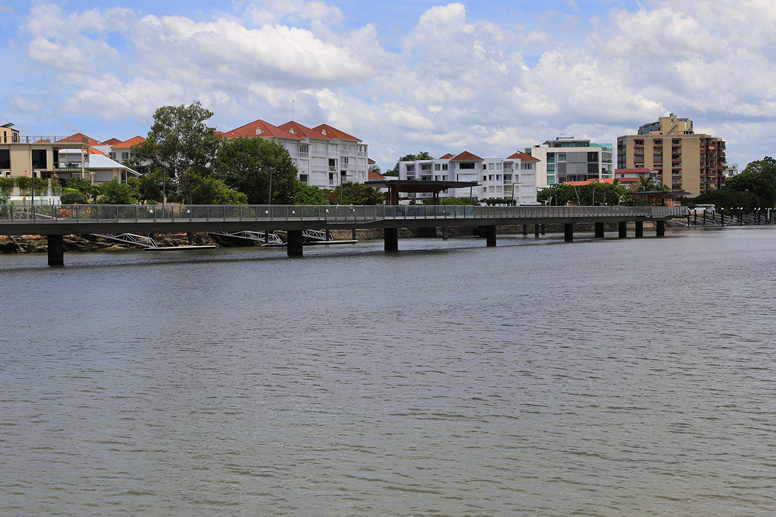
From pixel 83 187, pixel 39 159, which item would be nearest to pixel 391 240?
pixel 83 187

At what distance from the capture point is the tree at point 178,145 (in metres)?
93.7

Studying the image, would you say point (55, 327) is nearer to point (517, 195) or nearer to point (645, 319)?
point (645, 319)

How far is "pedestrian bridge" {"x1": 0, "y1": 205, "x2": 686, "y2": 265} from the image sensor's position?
5409 cm

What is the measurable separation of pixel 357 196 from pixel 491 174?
2501 inches

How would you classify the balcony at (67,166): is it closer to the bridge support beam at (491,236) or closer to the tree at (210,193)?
the tree at (210,193)

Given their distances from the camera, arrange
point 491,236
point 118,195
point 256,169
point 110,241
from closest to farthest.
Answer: point 110,241 → point 491,236 → point 118,195 → point 256,169

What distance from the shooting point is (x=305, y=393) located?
16.0m

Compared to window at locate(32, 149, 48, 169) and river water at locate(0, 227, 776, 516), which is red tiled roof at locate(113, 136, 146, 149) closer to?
window at locate(32, 149, 48, 169)

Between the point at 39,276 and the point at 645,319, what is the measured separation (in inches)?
1388

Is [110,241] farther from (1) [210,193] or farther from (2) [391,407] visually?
(2) [391,407]

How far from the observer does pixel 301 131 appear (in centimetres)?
14462

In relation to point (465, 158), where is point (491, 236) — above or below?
below

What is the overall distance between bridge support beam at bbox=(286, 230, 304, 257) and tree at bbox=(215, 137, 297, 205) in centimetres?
3861

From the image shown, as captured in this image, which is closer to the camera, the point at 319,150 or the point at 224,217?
the point at 224,217
